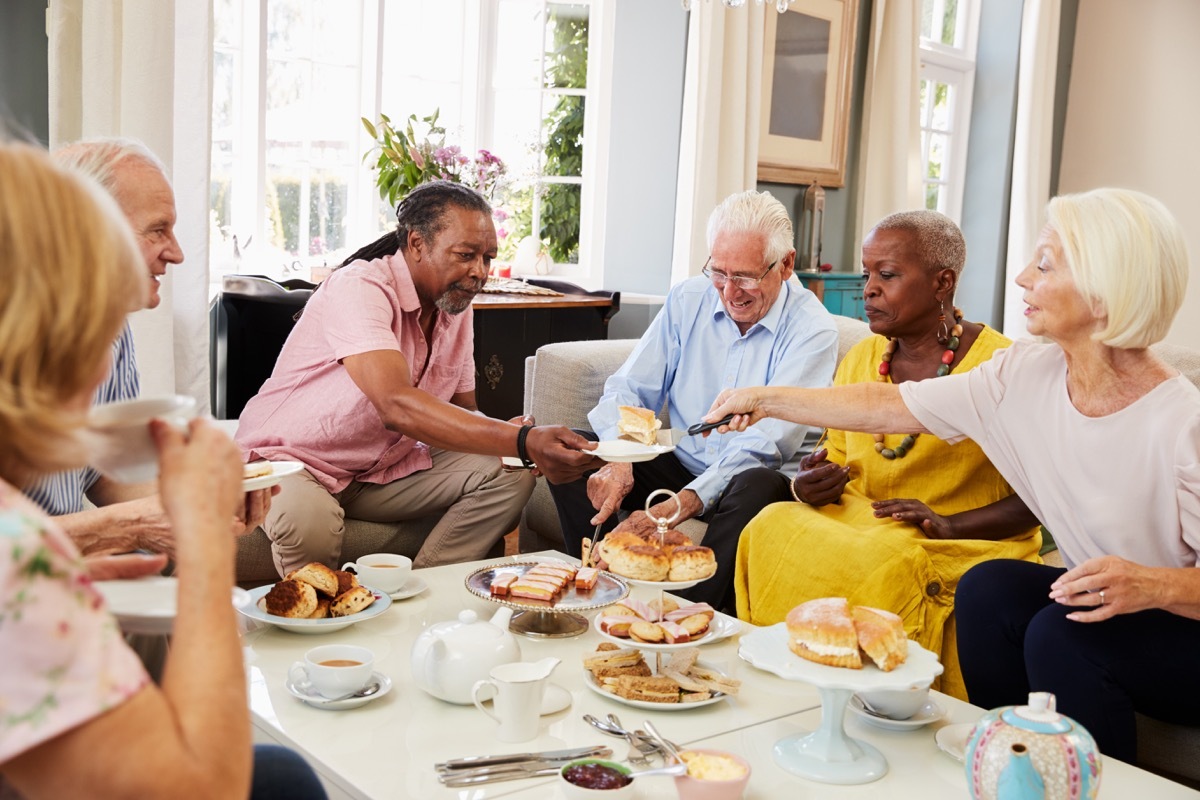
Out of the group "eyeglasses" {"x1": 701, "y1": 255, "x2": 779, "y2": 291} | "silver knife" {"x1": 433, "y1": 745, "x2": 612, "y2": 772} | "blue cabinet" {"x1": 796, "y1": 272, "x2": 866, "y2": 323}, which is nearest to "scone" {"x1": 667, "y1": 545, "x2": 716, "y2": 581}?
"silver knife" {"x1": 433, "y1": 745, "x2": 612, "y2": 772}

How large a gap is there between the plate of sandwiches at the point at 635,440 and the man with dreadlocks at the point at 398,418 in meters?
0.10

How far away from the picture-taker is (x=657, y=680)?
1.69 m

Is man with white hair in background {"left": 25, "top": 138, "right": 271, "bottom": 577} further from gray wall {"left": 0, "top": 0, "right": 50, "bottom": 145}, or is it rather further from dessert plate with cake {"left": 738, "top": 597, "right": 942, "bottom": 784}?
gray wall {"left": 0, "top": 0, "right": 50, "bottom": 145}

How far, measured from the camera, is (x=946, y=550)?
7.75ft

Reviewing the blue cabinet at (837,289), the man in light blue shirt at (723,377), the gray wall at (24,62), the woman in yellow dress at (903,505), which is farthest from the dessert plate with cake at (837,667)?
Answer: the blue cabinet at (837,289)

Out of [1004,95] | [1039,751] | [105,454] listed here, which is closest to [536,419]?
[1039,751]

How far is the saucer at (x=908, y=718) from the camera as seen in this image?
1.65m

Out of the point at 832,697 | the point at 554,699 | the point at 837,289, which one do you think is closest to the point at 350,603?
the point at 554,699

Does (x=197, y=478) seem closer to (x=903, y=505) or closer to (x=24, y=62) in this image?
(x=903, y=505)

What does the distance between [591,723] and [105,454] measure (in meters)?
0.92

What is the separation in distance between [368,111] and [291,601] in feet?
12.1

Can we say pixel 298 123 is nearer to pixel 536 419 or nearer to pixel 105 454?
pixel 536 419

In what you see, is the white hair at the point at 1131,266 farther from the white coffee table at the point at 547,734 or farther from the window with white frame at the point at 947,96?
the window with white frame at the point at 947,96

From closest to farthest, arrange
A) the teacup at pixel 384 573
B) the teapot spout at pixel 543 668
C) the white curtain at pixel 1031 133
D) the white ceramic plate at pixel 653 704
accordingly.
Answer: the teapot spout at pixel 543 668 → the white ceramic plate at pixel 653 704 → the teacup at pixel 384 573 → the white curtain at pixel 1031 133
